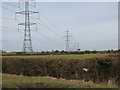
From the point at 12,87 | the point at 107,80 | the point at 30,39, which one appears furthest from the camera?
the point at 30,39

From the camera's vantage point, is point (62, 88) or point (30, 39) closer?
point (62, 88)

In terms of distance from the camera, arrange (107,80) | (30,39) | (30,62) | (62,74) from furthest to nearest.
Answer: (30,39)
(30,62)
(62,74)
(107,80)

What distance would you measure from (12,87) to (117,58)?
8.55 meters

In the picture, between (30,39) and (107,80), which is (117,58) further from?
(30,39)

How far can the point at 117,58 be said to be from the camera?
15961 millimetres

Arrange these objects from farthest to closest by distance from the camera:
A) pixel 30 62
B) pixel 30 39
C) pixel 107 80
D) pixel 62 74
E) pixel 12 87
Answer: pixel 30 39 → pixel 30 62 → pixel 62 74 → pixel 107 80 → pixel 12 87

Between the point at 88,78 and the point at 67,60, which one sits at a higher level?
the point at 67,60

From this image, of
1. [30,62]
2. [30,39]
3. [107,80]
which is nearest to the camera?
[107,80]

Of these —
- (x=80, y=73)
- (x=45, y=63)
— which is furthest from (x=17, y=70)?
(x=80, y=73)

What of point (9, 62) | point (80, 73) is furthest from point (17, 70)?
point (80, 73)

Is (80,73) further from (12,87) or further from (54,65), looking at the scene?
(12,87)

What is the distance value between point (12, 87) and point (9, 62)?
27.1ft

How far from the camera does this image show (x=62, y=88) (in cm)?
1103

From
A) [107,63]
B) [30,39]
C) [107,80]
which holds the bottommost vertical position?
[107,80]
